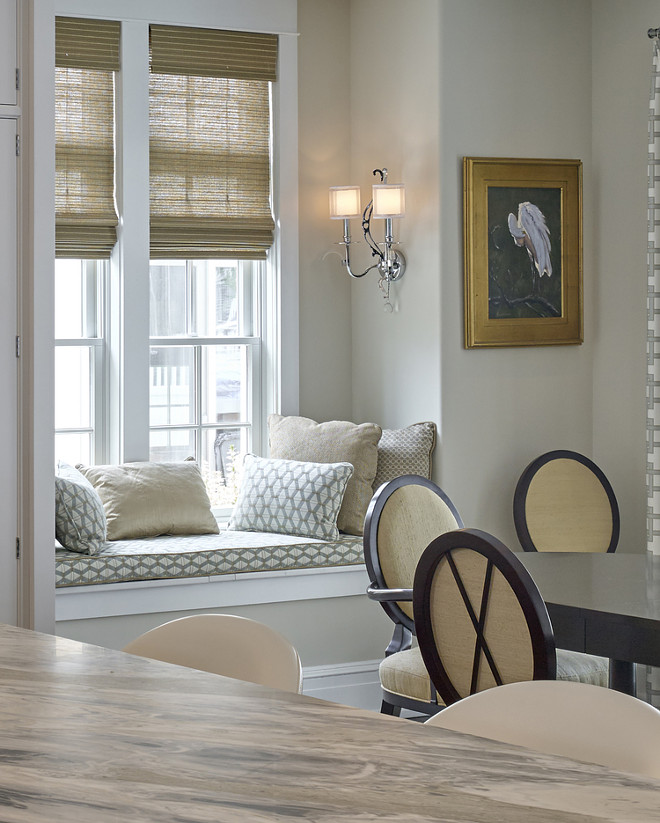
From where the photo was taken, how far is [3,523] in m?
2.96

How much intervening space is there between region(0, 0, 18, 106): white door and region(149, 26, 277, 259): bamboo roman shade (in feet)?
5.59

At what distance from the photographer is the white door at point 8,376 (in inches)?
115

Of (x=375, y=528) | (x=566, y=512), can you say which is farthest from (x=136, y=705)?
(x=566, y=512)

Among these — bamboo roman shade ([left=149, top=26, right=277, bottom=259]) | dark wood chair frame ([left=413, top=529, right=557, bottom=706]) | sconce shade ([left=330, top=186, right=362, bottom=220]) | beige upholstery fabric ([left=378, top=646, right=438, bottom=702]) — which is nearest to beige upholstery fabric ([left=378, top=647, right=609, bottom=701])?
beige upholstery fabric ([left=378, top=646, right=438, bottom=702])

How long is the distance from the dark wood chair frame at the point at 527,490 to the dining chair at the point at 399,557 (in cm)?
76

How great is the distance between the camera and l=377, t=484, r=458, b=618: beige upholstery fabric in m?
3.39

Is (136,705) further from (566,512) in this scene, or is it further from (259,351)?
(259,351)

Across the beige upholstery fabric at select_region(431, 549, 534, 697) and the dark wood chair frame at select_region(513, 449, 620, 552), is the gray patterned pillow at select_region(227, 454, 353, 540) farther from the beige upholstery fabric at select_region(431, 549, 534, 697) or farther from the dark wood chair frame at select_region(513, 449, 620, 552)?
the beige upholstery fabric at select_region(431, 549, 534, 697)

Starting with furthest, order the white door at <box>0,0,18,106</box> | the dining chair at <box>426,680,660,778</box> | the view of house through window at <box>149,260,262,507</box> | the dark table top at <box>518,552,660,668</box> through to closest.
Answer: the view of house through window at <box>149,260,262,507</box>, the white door at <box>0,0,18,106</box>, the dark table top at <box>518,552,660,668</box>, the dining chair at <box>426,680,660,778</box>

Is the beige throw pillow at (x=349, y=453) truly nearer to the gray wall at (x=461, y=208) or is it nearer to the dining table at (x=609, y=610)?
the gray wall at (x=461, y=208)

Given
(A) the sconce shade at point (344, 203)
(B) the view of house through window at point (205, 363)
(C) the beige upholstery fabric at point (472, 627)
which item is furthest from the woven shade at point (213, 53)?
(C) the beige upholstery fabric at point (472, 627)

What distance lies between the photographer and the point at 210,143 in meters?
4.71

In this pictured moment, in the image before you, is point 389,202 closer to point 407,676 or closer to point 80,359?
point 80,359

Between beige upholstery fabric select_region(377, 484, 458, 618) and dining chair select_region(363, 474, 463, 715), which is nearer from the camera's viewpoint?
dining chair select_region(363, 474, 463, 715)
